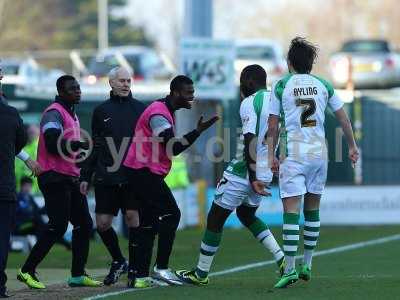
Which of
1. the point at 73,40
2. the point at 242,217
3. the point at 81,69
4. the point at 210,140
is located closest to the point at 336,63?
the point at 81,69

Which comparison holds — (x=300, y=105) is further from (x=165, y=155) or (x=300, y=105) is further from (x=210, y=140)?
(x=210, y=140)

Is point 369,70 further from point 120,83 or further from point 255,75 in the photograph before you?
point 255,75

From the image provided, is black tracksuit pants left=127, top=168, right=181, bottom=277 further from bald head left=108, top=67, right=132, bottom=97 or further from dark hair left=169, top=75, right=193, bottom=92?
bald head left=108, top=67, right=132, bottom=97

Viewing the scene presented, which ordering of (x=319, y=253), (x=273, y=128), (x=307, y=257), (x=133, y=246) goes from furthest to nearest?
(x=319, y=253)
(x=133, y=246)
(x=307, y=257)
(x=273, y=128)

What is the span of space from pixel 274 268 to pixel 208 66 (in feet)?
33.6

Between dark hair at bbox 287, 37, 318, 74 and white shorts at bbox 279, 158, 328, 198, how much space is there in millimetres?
813

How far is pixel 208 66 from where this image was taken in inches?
955

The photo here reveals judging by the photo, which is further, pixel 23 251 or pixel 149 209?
pixel 23 251

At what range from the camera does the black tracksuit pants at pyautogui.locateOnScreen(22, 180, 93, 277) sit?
12.0 m

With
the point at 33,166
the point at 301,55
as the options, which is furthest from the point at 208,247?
the point at 301,55

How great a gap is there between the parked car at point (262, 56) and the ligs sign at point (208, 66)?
14646mm

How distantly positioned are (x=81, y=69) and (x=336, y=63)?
9328 mm

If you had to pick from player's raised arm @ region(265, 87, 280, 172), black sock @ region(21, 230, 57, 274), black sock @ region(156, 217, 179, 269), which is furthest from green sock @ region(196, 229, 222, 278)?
black sock @ region(21, 230, 57, 274)

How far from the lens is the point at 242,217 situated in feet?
39.4
